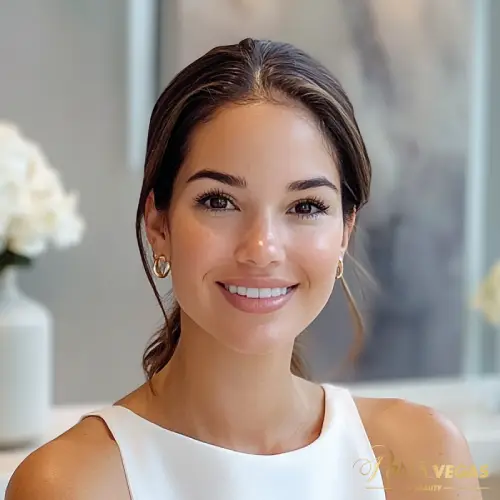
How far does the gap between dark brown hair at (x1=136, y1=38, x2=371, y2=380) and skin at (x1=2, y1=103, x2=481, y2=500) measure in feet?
0.05

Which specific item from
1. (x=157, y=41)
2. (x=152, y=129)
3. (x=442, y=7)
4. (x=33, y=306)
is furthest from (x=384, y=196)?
(x=152, y=129)

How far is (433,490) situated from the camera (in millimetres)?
785

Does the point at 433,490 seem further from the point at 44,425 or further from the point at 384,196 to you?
the point at 384,196

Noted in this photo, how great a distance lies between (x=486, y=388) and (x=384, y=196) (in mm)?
408

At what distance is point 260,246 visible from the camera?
65 cm

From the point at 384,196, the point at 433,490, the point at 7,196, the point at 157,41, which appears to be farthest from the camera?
the point at 384,196

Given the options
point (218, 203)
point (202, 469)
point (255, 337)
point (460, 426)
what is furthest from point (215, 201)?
point (460, 426)

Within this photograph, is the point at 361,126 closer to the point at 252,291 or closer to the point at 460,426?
the point at 460,426

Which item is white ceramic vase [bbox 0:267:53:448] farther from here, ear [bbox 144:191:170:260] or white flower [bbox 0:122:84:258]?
ear [bbox 144:191:170:260]

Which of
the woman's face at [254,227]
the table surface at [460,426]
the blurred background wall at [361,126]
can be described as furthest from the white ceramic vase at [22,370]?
the woman's face at [254,227]

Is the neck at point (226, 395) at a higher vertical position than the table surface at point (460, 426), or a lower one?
higher

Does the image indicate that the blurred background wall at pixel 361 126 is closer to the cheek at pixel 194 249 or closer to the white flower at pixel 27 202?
the white flower at pixel 27 202

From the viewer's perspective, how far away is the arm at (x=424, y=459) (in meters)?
0.79

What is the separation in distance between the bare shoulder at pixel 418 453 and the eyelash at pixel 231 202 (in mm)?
255
